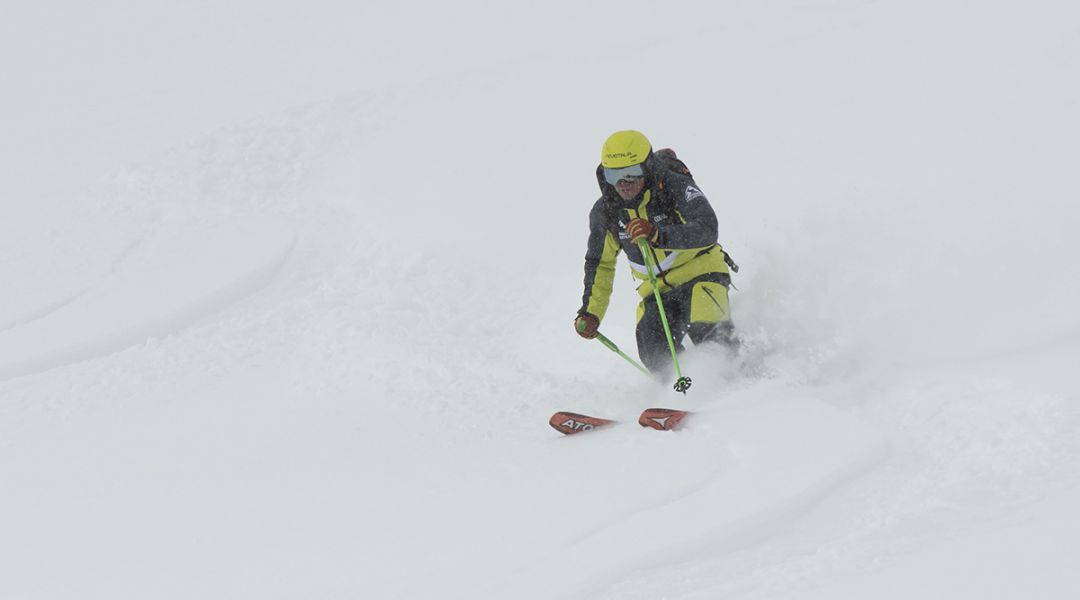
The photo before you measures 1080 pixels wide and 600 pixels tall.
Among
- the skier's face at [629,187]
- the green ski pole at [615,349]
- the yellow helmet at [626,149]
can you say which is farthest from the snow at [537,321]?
the yellow helmet at [626,149]

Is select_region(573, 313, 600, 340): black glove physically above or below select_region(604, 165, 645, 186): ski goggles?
below

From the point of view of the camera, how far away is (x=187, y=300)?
8.70 metres

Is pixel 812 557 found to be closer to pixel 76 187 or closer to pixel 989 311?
pixel 989 311

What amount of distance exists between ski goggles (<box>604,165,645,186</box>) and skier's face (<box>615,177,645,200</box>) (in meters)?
0.01

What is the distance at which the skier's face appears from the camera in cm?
591

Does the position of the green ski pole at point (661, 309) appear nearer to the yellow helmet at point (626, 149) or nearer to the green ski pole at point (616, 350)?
the green ski pole at point (616, 350)

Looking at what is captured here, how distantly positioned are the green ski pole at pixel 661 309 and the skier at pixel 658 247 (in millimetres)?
54

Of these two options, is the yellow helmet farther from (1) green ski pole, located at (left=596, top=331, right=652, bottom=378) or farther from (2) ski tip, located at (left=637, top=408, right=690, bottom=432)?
(2) ski tip, located at (left=637, top=408, right=690, bottom=432)

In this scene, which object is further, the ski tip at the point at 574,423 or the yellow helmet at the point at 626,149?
the ski tip at the point at 574,423

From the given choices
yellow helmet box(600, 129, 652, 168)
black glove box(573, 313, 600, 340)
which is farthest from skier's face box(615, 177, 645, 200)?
black glove box(573, 313, 600, 340)

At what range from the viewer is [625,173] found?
5.88 meters

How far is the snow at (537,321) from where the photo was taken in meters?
4.55

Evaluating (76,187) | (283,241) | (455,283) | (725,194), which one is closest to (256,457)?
(455,283)

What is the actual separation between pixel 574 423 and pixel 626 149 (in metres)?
1.62
